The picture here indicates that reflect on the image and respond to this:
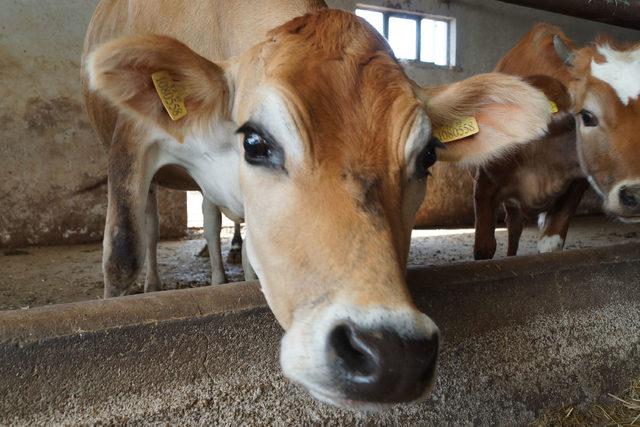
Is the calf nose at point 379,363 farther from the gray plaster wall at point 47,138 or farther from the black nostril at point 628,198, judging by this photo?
the gray plaster wall at point 47,138

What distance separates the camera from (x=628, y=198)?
11.2 ft

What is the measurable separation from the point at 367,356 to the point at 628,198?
298 centimetres

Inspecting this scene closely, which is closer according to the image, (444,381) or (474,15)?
(444,381)

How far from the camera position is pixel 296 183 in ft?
4.80

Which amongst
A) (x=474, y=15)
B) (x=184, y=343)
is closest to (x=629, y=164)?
(x=184, y=343)

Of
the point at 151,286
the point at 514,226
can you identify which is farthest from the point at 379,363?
the point at 514,226

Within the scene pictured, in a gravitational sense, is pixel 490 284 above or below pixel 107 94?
below

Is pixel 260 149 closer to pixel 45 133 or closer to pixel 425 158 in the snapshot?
pixel 425 158

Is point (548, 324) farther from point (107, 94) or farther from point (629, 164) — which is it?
point (107, 94)

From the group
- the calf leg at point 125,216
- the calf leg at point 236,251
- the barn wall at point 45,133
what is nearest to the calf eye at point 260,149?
the calf leg at point 125,216

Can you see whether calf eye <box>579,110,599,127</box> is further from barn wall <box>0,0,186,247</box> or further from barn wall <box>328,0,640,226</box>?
barn wall <box>0,0,186,247</box>

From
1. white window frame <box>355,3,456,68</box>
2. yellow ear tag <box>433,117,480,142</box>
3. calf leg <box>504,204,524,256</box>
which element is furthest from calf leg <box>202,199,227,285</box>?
white window frame <box>355,3,456,68</box>

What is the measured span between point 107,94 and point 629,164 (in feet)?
10.1

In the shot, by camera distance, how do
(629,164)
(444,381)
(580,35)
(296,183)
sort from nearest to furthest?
(296,183)
(444,381)
(629,164)
(580,35)
